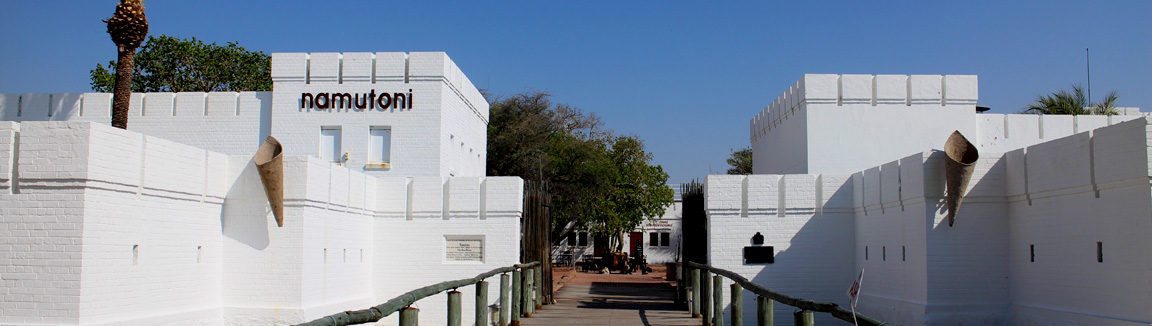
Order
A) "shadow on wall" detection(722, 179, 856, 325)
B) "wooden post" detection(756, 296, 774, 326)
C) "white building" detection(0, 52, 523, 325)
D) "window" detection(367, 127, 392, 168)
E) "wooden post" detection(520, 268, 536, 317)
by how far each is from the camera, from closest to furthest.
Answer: "wooden post" detection(756, 296, 774, 326) → "white building" detection(0, 52, 523, 325) → "wooden post" detection(520, 268, 536, 317) → "shadow on wall" detection(722, 179, 856, 325) → "window" detection(367, 127, 392, 168)

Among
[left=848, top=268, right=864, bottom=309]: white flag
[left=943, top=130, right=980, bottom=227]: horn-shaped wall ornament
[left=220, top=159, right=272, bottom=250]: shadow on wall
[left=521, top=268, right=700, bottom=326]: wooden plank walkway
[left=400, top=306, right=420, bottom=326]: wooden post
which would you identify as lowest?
[left=521, top=268, right=700, bottom=326]: wooden plank walkway

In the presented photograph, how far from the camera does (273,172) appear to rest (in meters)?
14.2

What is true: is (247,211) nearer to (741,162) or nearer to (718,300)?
(718,300)

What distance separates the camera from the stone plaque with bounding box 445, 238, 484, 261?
18.2 m

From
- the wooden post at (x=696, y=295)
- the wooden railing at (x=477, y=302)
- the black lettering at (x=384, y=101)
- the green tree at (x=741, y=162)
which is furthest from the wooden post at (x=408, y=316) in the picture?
the green tree at (x=741, y=162)

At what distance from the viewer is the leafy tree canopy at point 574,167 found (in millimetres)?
39594

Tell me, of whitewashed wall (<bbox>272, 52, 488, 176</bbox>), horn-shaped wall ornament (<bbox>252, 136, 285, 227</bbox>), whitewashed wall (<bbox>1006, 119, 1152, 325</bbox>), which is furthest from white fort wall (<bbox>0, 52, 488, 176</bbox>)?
whitewashed wall (<bbox>1006, 119, 1152, 325</bbox>)

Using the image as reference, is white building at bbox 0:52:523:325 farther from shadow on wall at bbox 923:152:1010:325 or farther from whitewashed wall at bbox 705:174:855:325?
shadow on wall at bbox 923:152:1010:325

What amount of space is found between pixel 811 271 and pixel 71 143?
1229cm

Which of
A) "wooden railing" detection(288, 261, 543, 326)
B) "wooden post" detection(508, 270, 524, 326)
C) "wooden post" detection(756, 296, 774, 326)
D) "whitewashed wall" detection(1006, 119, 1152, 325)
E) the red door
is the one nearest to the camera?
"wooden railing" detection(288, 261, 543, 326)

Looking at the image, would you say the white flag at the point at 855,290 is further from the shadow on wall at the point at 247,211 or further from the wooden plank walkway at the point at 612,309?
the shadow on wall at the point at 247,211

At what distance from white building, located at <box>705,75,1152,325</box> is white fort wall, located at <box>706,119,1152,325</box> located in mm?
21

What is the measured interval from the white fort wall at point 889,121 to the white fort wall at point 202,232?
7.41m

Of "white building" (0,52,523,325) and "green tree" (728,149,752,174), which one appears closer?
"white building" (0,52,523,325)
